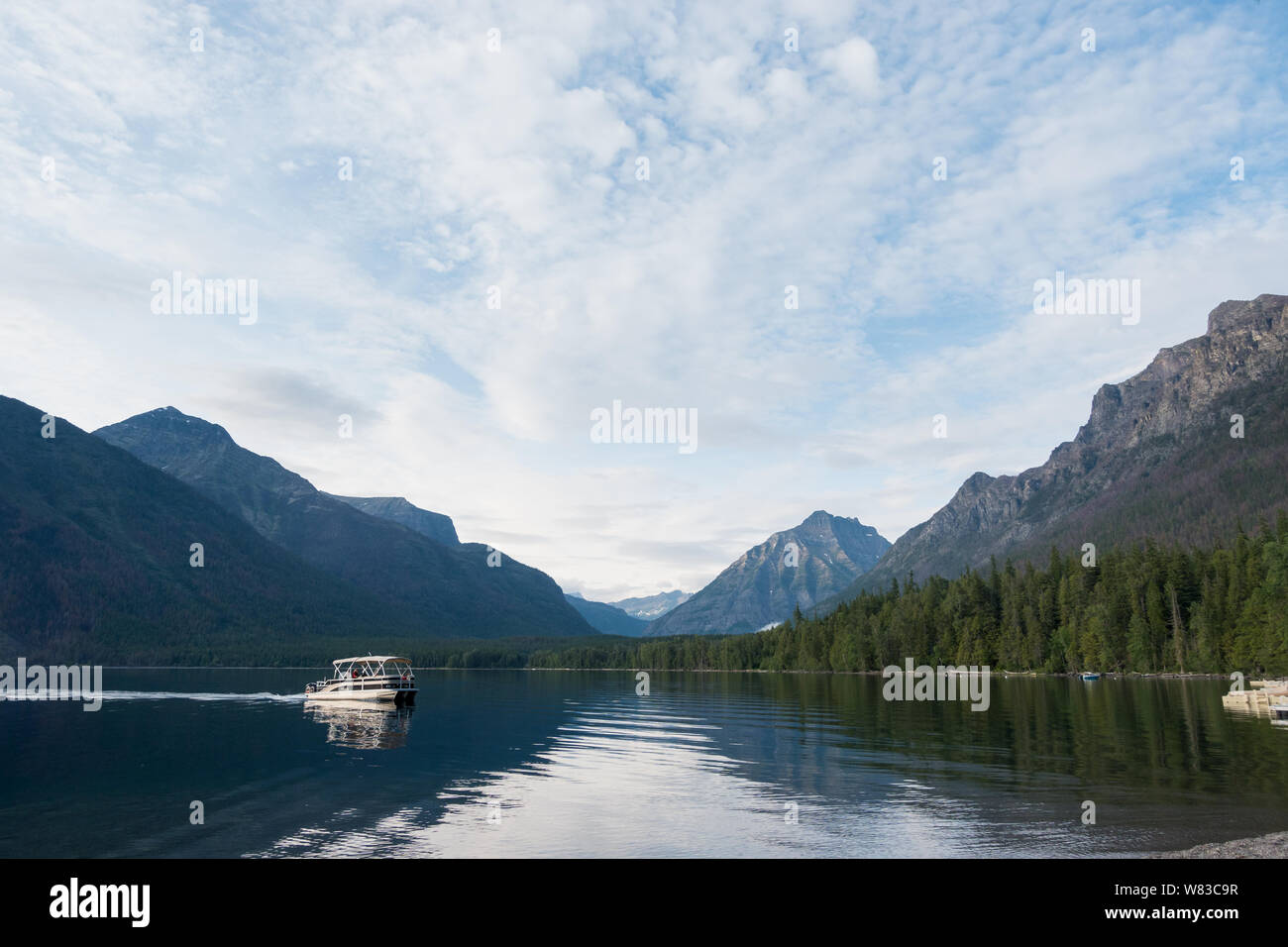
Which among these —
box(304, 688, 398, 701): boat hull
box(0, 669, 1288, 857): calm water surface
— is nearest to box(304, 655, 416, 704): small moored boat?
box(304, 688, 398, 701): boat hull

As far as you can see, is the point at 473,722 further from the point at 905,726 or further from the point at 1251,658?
the point at 1251,658

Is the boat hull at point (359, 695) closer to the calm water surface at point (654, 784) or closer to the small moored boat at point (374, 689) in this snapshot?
the small moored boat at point (374, 689)

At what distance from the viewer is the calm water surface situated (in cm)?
3753

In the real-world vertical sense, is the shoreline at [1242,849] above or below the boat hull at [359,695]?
above

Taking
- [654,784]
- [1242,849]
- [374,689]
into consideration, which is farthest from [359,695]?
[1242,849]

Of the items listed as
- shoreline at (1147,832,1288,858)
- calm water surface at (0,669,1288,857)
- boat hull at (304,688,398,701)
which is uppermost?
shoreline at (1147,832,1288,858)

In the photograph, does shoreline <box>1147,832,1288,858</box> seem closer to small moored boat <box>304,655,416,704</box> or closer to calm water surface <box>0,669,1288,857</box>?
calm water surface <box>0,669,1288,857</box>

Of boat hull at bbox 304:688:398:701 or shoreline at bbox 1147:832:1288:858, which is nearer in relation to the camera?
shoreline at bbox 1147:832:1288:858

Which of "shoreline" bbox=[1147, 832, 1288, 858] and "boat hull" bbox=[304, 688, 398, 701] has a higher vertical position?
"shoreline" bbox=[1147, 832, 1288, 858]

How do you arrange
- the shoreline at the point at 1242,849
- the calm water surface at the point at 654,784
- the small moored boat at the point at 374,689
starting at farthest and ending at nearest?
the small moored boat at the point at 374,689 < the calm water surface at the point at 654,784 < the shoreline at the point at 1242,849

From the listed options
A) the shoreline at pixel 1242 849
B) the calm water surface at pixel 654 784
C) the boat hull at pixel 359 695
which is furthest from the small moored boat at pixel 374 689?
the shoreline at pixel 1242 849

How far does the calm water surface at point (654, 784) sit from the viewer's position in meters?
37.5
